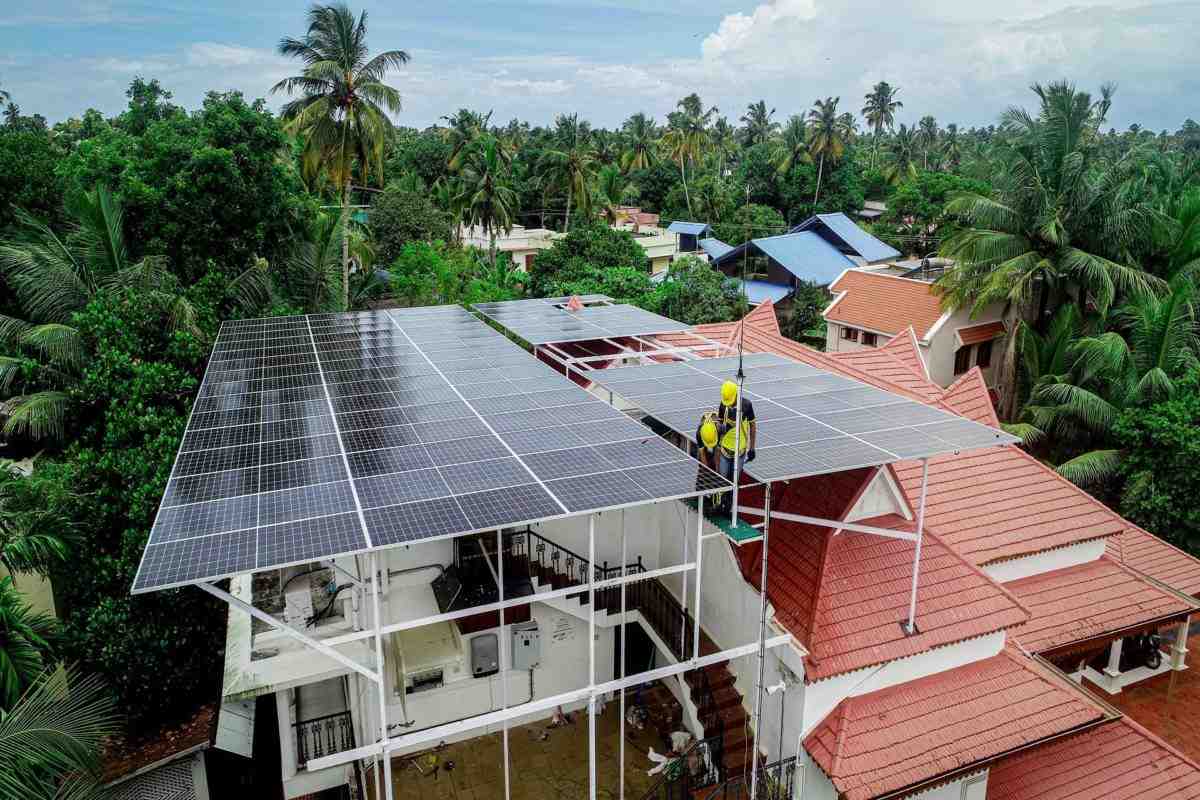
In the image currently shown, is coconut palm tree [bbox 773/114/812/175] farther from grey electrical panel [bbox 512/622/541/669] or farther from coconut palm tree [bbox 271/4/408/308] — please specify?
grey electrical panel [bbox 512/622/541/669]

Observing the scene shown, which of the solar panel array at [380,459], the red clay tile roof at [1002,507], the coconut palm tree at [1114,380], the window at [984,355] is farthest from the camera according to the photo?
the window at [984,355]

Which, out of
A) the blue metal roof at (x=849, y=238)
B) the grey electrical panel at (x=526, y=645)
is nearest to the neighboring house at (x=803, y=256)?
the blue metal roof at (x=849, y=238)

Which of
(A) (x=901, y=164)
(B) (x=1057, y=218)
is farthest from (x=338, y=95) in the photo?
(A) (x=901, y=164)

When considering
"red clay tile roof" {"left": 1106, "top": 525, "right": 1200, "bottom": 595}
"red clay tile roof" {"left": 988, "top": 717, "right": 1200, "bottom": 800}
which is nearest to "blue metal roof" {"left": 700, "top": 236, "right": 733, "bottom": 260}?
"red clay tile roof" {"left": 1106, "top": 525, "right": 1200, "bottom": 595}

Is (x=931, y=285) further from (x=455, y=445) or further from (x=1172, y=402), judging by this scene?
(x=455, y=445)

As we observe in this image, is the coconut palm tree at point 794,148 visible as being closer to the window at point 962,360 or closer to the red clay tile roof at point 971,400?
the window at point 962,360

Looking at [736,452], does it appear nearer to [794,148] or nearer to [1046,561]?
[1046,561]
